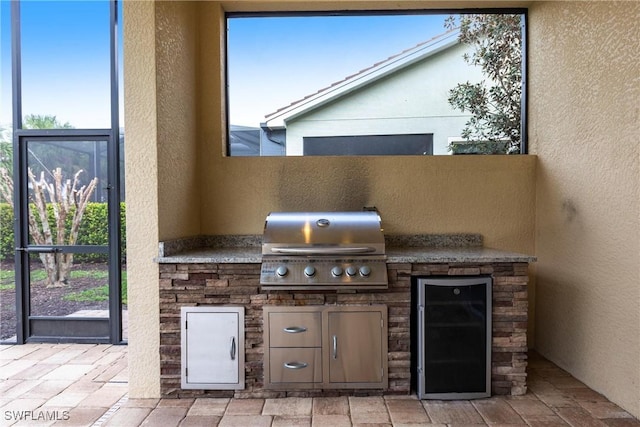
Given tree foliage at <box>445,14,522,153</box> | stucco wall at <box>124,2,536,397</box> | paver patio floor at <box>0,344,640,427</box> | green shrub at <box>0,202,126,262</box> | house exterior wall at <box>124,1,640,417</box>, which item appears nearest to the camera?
paver patio floor at <box>0,344,640,427</box>

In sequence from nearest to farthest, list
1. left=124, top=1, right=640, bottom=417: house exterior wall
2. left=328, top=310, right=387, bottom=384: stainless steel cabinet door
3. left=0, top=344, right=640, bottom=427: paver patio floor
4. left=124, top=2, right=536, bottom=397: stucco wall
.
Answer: left=0, top=344, right=640, bottom=427: paver patio floor < left=124, top=1, right=640, bottom=417: house exterior wall < left=328, top=310, right=387, bottom=384: stainless steel cabinet door < left=124, top=2, right=536, bottom=397: stucco wall

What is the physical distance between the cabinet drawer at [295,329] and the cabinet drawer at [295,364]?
0.04m

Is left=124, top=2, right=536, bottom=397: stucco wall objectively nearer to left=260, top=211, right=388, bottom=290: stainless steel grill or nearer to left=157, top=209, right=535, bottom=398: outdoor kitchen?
left=260, top=211, right=388, bottom=290: stainless steel grill

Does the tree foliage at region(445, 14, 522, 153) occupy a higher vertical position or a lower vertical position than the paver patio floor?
higher

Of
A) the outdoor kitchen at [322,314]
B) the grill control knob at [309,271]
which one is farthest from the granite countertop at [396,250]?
the grill control knob at [309,271]

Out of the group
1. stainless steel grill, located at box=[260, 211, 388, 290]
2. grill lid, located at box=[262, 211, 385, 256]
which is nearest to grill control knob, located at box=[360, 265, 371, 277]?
stainless steel grill, located at box=[260, 211, 388, 290]

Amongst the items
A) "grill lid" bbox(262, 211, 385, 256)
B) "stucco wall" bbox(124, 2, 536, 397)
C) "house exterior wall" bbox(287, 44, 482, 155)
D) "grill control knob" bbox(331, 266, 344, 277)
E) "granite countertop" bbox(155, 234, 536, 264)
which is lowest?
"grill control knob" bbox(331, 266, 344, 277)

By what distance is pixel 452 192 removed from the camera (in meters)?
3.20

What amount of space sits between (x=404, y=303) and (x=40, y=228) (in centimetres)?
325

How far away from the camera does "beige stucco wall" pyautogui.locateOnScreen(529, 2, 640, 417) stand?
2295 mm

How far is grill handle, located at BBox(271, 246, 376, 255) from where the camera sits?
8.20ft

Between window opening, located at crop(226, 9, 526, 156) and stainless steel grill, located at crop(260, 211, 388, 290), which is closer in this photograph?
stainless steel grill, located at crop(260, 211, 388, 290)

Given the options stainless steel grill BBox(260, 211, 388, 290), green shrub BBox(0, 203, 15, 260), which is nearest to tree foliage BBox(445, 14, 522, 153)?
stainless steel grill BBox(260, 211, 388, 290)

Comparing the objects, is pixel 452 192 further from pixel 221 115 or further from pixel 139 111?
pixel 139 111
